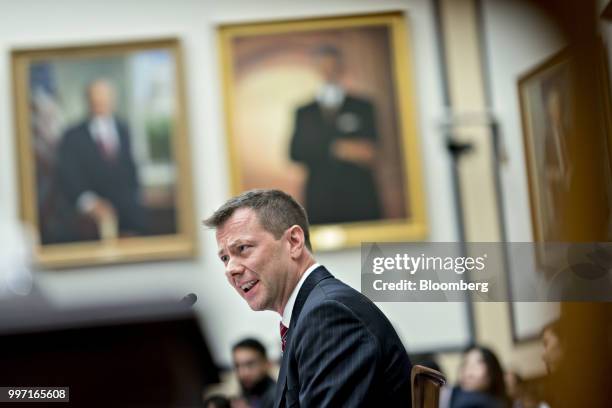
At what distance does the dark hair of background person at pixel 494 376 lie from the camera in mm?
5344

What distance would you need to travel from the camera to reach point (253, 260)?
8.95ft

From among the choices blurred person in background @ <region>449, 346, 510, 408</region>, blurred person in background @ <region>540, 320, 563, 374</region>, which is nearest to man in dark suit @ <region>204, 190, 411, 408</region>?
blurred person in background @ <region>540, 320, 563, 374</region>

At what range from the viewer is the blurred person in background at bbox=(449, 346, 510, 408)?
5305 millimetres

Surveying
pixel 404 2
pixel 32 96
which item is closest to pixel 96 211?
pixel 32 96

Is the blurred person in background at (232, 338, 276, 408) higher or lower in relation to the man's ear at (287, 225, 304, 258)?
lower

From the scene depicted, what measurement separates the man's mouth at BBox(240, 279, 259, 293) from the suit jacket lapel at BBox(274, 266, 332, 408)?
0.40ft

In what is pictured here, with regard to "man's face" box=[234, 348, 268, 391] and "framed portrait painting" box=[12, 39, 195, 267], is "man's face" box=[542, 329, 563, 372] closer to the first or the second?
"man's face" box=[234, 348, 268, 391]

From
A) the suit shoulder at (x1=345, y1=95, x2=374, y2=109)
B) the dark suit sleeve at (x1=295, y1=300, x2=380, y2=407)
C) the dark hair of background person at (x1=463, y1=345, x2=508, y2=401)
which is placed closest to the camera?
the dark suit sleeve at (x1=295, y1=300, x2=380, y2=407)

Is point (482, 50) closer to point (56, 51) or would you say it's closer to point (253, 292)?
point (56, 51)

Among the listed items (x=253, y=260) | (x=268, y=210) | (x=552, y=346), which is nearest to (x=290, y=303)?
(x=253, y=260)

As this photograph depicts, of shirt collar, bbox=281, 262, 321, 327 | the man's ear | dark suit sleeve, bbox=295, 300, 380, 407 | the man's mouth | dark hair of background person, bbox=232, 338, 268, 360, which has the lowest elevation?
dark hair of background person, bbox=232, 338, 268, 360

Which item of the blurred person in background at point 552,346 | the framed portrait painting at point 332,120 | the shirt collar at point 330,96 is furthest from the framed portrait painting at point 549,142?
the blurred person in background at point 552,346

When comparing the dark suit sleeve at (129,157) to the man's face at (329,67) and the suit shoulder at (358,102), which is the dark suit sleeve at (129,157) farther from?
the suit shoulder at (358,102)

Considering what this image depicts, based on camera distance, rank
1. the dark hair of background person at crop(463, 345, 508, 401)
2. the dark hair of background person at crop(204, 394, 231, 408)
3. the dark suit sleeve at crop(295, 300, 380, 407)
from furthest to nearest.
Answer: the dark hair of background person at crop(463, 345, 508, 401) → the dark hair of background person at crop(204, 394, 231, 408) → the dark suit sleeve at crop(295, 300, 380, 407)
